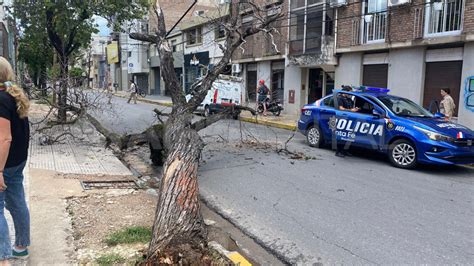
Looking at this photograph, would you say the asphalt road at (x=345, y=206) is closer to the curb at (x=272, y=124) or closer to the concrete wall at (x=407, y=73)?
the curb at (x=272, y=124)

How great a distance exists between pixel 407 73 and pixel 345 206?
11087 mm

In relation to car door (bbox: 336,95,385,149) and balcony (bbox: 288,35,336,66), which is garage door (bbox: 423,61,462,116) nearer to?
balcony (bbox: 288,35,336,66)

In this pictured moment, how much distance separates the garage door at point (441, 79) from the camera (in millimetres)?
13688

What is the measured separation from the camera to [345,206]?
588 centimetres

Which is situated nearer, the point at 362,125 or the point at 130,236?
the point at 130,236

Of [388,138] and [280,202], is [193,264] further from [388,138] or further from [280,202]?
[388,138]

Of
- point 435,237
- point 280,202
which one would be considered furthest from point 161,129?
point 435,237

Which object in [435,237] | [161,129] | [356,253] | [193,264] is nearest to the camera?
[193,264]

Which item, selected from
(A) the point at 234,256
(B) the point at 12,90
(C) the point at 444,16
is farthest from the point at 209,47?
(B) the point at 12,90

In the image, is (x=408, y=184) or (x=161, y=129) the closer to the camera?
(x=408, y=184)

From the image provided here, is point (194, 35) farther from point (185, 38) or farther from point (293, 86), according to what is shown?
point (293, 86)

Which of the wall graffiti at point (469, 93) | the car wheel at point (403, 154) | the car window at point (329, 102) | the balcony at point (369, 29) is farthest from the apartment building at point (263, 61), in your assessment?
the car wheel at point (403, 154)

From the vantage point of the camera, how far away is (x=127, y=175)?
7.79 metres

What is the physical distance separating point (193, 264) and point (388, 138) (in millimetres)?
6579
